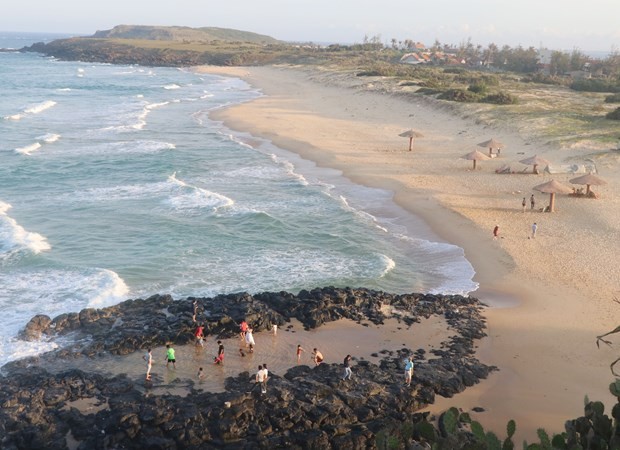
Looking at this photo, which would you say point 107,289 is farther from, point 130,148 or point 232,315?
point 130,148

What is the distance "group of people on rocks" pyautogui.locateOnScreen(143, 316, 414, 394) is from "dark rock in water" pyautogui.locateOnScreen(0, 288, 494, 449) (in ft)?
0.70

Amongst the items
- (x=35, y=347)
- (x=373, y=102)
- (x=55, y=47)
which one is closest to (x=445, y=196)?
(x=35, y=347)

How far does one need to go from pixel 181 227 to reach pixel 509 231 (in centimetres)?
1278

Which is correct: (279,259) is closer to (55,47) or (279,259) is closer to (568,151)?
(568,151)

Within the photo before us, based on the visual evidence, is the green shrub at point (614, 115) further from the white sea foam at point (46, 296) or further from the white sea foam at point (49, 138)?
the white sea foam at point (49, 138)

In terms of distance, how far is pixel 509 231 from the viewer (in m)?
24.8

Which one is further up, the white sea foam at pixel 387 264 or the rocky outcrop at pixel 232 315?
the white sea foam at pixel 387 264

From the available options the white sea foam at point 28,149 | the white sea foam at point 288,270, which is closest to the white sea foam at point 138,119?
the white sea foam at point 28,149

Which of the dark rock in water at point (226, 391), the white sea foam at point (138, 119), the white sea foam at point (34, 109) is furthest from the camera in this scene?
the white sea foam at point (34, 109)

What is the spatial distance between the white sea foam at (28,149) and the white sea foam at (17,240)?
14312 millimetres

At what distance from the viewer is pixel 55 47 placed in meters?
149

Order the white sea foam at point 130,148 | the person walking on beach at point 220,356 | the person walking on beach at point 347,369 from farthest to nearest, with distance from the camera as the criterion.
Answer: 1. the white sea foam at point 130,148
2. the person walking on beach at point 220,356
3. the person walking on beach at point 347,369

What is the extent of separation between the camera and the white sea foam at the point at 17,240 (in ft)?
75.7

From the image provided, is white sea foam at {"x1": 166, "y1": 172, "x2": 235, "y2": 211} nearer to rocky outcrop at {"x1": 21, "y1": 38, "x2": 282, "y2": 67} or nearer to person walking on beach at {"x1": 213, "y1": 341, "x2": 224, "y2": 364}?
person walking on beach at {"x1": 213, "y1": 341, "x2": 224, "y2": 364}
